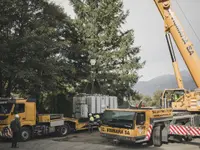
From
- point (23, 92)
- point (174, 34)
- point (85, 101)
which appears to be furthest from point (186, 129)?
point (23, 92)

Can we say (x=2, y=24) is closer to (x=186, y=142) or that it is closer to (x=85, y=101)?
(x=85, y=101)

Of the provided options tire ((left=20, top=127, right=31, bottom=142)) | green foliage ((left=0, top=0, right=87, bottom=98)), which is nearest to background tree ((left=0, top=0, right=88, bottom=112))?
green foliage ((left=0, top=0, right=87, bottom=98))

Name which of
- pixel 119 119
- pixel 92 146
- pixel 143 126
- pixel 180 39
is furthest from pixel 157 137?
pixel 180 39

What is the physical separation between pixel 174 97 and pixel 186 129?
409 centimetres


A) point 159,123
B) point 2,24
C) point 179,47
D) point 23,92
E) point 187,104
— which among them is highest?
point 2,24

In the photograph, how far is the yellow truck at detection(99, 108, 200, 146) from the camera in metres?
13.9

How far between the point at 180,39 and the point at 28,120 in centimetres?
1026

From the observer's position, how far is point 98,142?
16.1m

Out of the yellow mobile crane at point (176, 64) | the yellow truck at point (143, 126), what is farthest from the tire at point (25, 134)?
the yellow mobile crane at point (176, 64)

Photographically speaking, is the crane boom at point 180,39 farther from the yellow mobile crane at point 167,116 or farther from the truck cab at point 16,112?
the truck cab at point 16,112

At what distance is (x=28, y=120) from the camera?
1747 cm

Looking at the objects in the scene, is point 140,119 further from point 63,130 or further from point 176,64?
point 63,130

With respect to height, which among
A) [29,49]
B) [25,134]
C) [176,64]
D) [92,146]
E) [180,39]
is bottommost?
[92,146]

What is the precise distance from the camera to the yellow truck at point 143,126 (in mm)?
13883
